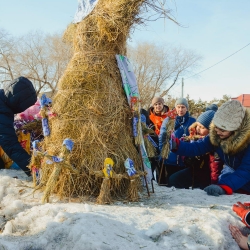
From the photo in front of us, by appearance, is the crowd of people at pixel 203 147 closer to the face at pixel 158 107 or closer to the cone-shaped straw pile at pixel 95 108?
the cone-shaped straw pile at pixel 95 108


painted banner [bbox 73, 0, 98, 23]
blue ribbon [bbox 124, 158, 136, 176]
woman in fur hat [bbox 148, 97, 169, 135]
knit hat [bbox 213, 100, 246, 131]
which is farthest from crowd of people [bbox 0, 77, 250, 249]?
painted banner [bbox 73, 0, 98, 23]

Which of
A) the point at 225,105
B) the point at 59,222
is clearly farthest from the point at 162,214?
the point at 225,105

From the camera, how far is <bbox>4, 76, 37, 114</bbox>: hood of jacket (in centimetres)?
383

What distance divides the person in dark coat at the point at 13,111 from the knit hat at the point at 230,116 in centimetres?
229

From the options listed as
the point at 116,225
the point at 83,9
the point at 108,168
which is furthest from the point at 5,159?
the point at 116,225

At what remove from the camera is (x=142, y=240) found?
2.25 m

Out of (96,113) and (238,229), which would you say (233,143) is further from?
(96,113)

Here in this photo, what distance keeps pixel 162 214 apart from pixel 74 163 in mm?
1086

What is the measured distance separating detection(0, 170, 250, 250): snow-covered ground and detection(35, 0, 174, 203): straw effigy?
262 millimetres

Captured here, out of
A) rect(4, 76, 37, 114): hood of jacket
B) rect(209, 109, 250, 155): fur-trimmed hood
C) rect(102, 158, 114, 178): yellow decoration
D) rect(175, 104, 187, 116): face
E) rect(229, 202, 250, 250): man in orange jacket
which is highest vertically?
rect(4, 76, 37, 114): hood of jacket

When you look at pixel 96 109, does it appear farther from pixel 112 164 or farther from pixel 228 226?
pixel 228 226

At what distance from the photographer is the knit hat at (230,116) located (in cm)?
343

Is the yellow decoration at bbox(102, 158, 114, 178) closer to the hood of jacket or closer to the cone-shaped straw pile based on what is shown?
the cone-shaped straw pile

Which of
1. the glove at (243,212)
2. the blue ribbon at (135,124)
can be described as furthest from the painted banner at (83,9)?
the glove at (243,212)
